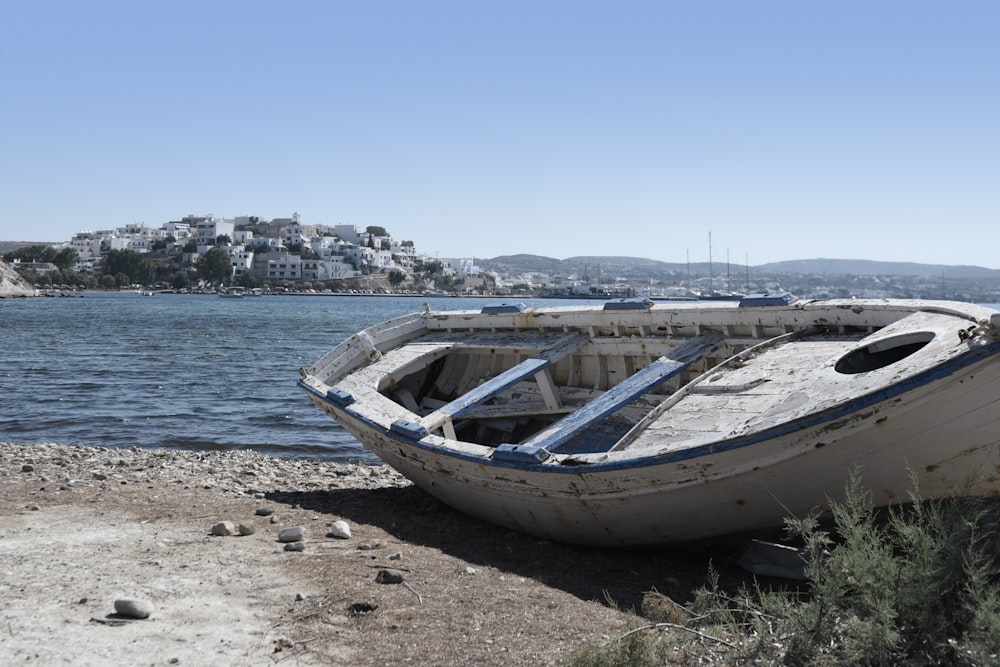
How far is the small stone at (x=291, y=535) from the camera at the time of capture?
7746 mm

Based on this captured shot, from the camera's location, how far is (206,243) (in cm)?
16538

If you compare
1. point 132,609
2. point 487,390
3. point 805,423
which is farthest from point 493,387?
point 132,609

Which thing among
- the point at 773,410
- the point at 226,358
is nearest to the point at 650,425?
the point at 773,410

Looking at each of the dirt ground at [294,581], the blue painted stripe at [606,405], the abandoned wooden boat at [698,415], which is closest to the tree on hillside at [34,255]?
the dirt ground at [294,581]

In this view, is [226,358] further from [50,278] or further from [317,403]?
[50,278]

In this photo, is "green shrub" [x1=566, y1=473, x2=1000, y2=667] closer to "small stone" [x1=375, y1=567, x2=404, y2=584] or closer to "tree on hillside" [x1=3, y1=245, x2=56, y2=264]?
"small stone" [x1=375, y1=567, x2=404, y2=584]

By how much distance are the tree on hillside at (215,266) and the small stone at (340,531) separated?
466ft

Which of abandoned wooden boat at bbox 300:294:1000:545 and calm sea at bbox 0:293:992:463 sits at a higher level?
abandoned wooden boat at bbox 300:294:1000:545

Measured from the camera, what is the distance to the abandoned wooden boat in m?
5.65

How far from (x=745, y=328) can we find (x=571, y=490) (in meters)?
3.09

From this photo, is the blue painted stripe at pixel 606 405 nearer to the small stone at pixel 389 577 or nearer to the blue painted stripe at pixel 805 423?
the blue painted stripe at pixel 805 423

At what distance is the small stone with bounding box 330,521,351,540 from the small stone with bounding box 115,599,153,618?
239 centimetres

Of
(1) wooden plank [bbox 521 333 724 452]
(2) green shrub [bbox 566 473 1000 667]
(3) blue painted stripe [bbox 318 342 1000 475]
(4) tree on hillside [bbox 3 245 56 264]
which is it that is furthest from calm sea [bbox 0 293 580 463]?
(4) tree on hillside [bbox 3 245 56 264]

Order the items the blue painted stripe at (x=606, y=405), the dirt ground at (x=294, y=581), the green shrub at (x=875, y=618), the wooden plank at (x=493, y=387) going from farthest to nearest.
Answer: the wooden plank at (x=493, y=387) → the blue painted stripe at (x=606, y=405) → the dirt ground at (x=294, y=581) → the green shrub at (x=875, y=618)
